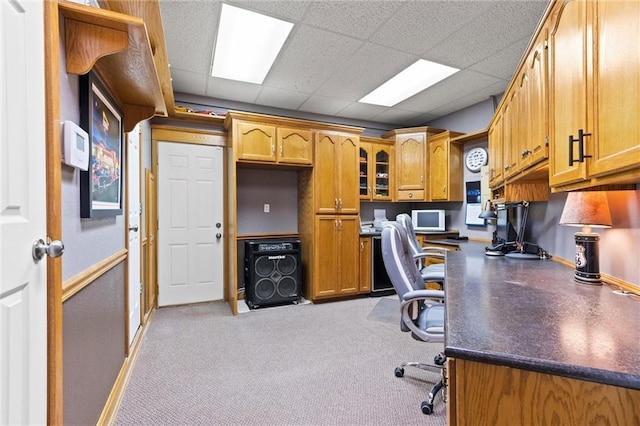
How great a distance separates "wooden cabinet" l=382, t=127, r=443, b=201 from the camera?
4.47m

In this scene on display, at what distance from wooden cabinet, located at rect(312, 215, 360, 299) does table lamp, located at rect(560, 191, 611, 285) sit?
261 centimetres

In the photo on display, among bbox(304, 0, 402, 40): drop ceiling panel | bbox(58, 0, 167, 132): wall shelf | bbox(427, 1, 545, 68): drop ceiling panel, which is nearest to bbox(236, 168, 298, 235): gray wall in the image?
bbox(304, 0, 402, 40): drop ceiling panel

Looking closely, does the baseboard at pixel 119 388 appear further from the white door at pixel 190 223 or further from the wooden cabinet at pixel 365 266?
the wooden cabinet at pixel 365 266

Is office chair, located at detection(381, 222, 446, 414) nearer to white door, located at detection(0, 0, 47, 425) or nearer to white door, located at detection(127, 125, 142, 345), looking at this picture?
white door, located at detection(0, 0, 47, 425)

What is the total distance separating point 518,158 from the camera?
204cm

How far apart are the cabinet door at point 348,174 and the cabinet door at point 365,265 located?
1.50 ft

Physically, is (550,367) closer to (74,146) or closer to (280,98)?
(74,146)

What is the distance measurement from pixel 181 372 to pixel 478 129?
4.36m

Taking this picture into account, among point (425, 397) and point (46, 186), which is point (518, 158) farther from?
point (46, 186)

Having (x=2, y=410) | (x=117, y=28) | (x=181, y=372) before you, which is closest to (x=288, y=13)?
(x=117, y=28)

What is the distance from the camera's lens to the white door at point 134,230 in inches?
96.7

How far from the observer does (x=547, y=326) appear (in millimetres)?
931

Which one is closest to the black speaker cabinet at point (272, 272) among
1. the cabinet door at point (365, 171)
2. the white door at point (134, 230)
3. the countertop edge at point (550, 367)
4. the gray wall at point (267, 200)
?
the gray wall at point (267, 200)

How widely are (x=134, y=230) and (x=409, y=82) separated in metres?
3.23
